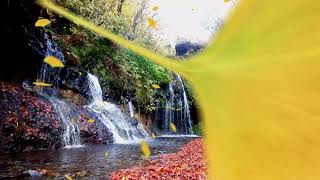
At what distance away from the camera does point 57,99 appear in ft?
49.3

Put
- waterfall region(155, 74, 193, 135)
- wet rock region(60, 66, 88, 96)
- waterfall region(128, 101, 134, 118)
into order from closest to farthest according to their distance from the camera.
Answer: wet rock region(60, 66, 88, 96) < waterfall region(128, 101, 134, 118) < waterfall region(155, 74, 193, 135)

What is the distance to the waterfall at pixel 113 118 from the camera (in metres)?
16.0

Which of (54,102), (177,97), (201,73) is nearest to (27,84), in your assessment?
(54,102)

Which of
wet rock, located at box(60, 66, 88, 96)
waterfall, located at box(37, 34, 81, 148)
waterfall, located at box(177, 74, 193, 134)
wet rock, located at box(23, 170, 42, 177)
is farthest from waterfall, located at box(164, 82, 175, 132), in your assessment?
wet rock, located at box(23, 170, 42, 177)

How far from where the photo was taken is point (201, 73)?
Answer: 590 millimetres

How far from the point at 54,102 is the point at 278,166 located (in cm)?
1427

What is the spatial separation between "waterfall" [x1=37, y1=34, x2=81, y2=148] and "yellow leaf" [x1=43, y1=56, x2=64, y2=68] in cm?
16

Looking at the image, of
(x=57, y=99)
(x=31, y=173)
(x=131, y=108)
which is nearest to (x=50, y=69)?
(x=57, y=99)

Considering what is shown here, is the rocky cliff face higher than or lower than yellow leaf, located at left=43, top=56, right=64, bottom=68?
lower

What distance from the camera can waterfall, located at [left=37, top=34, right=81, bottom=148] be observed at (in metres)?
13.0

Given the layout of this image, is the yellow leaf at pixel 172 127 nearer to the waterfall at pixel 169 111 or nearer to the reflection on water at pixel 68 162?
the waterfall at pixel 169 111

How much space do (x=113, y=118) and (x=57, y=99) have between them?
3045 mm

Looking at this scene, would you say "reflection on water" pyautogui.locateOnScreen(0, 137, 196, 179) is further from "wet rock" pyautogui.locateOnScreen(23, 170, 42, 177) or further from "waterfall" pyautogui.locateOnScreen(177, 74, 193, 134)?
"waterfall" pyautogui.locateOnScreen(177, 74, 193, 134)

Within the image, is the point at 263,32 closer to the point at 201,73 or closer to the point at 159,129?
the point at 201,73
